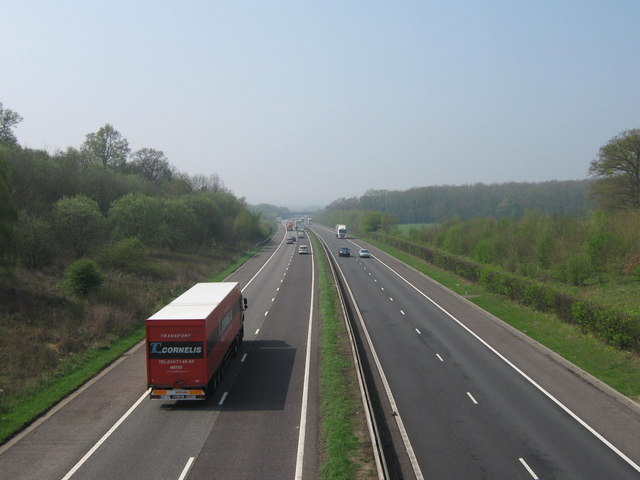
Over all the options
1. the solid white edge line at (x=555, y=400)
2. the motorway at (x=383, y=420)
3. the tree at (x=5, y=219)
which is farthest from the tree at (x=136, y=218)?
the solid white edge line at (x=555, y=400)

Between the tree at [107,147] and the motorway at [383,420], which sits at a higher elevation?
the tree at [107,147]

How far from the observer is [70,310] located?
2730 cm

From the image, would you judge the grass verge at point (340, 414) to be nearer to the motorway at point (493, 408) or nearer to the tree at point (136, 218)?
the motorway at point (493, 408)

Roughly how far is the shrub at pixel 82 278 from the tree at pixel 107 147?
52.3 metres

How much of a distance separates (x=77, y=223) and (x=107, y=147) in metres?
44.8

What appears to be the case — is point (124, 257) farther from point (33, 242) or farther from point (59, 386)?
point (59, 386)

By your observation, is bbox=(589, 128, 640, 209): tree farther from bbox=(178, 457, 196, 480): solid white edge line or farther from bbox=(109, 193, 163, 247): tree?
bbox=(178, 457, 196, 480): solid white edge line

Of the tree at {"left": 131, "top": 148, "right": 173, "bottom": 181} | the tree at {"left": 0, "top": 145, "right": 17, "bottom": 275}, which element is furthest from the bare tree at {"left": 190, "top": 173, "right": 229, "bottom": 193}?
the tree at {"left": 0, "top": 145, "right": 17, "bottom": 275}

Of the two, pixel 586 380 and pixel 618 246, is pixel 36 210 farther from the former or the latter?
pixel 618 246

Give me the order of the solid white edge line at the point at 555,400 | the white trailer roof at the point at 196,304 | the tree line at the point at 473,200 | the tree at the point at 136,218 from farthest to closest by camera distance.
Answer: the tree line at the point at 473,200 → the tree at the point at 136,218 → the white trailer roof at the point at 196,304 → the solid white edge line at the point at 555,400

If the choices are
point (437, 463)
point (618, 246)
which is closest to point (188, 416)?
point (437, 463)

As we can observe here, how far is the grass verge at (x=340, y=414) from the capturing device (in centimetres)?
1212

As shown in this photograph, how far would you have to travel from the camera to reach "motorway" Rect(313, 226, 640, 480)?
42.7 ft

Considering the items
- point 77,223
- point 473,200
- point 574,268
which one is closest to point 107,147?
point 77,223
